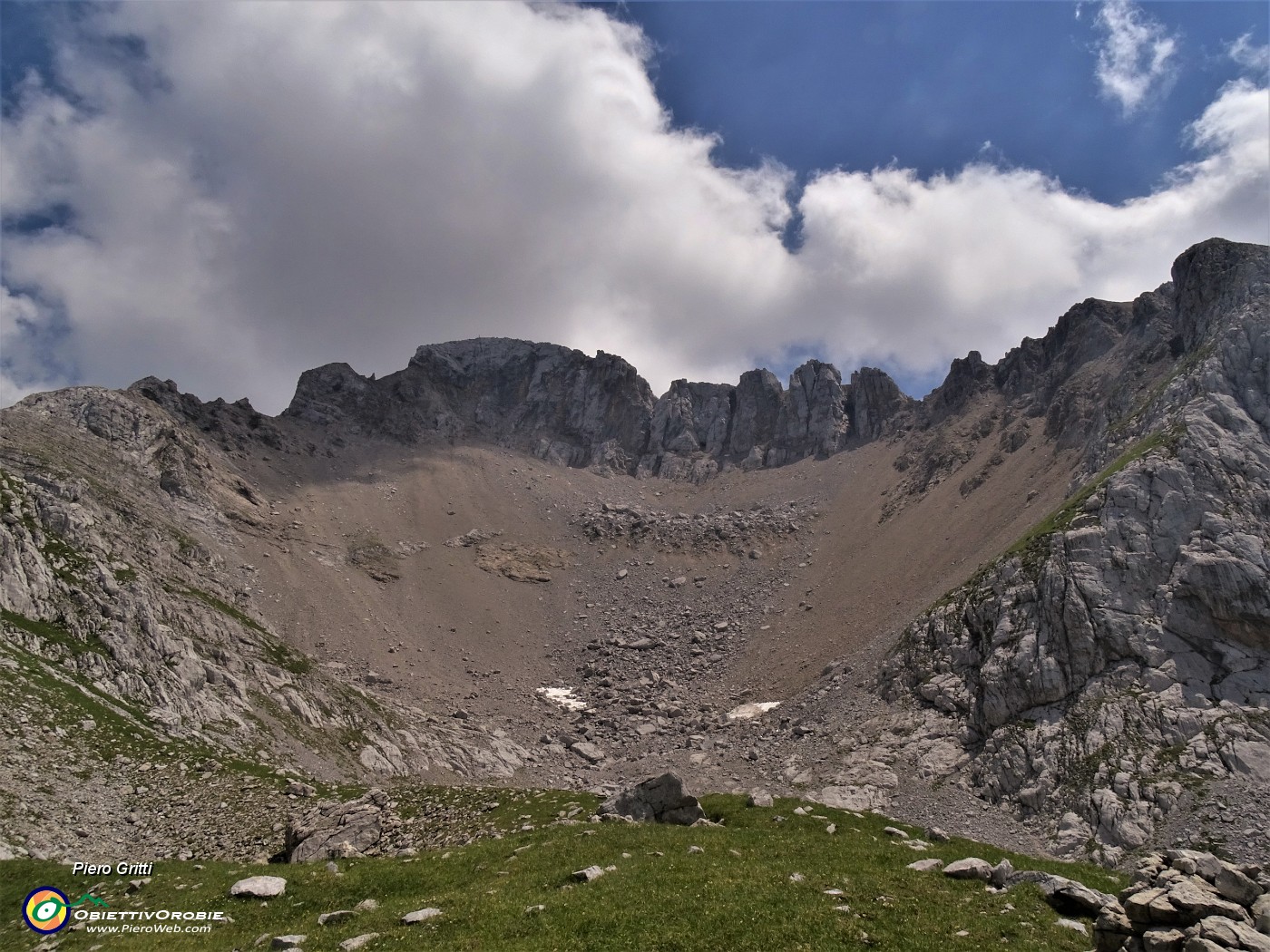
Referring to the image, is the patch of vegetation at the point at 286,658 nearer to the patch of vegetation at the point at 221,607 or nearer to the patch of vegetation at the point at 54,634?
the patch of vegetation at the point at 221,607

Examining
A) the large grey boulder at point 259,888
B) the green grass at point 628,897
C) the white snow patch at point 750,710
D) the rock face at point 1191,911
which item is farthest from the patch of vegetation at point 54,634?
the white snow patch at point 750,710

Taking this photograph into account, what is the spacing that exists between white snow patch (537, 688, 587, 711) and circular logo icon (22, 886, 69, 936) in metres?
69.3

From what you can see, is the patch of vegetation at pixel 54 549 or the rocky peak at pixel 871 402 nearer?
the patch of vegetation at pixel 54 549

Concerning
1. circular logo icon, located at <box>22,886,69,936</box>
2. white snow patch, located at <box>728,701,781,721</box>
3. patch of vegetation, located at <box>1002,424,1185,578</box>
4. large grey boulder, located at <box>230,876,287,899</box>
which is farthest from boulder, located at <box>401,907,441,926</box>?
patch of vegetation, located at <box>1002,424,1185,578</box>

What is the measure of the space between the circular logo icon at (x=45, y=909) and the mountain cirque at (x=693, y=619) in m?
7.33

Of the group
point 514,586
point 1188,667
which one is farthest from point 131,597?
point 1188,667

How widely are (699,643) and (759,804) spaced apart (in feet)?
238

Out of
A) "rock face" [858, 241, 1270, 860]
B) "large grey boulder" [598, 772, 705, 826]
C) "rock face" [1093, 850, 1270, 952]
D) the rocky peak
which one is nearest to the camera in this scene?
"rock face" [1093, 850, 1270, 952]

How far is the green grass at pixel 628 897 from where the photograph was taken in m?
15.6

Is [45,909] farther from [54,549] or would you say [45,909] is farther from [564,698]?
[564,698]

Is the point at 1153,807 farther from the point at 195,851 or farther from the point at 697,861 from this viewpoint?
the point at 195,851

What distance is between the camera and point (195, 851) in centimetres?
2902

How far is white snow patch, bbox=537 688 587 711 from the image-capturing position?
290 feet

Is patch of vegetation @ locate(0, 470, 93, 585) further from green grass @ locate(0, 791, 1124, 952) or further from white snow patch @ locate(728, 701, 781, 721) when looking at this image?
white snow patch @ locate(728, 701, 781, 721)
